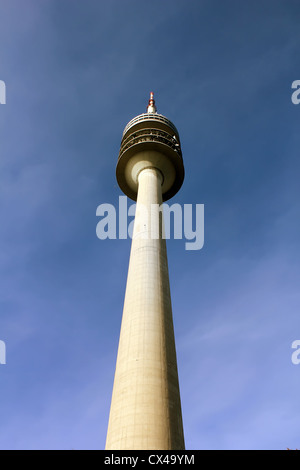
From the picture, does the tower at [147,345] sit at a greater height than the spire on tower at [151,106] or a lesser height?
lesser

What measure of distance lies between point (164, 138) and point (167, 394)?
33436 mm

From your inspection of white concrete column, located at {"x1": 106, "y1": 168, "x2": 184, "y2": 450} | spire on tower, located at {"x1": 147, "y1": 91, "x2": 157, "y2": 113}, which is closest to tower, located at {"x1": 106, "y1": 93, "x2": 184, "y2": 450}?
white concrete column, located at {"x1": 106, "y1": 168, "x2": 184, "y2": 450}

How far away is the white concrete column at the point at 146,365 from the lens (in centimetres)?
2181

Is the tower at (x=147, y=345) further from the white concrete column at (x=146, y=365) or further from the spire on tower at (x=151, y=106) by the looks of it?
the spire on tower at (x=151, y=106)

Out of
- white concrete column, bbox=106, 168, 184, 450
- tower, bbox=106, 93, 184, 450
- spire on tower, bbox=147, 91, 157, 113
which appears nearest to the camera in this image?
white concrete column, bbox=106, 168, 184, 450

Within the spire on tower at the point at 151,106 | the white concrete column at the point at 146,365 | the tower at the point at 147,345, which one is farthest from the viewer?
the spire on tower at the point at 151,106

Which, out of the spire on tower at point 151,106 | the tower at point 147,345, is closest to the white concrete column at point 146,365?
the tower at point 147,345

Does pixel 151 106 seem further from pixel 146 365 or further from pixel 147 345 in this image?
pixel 146 365

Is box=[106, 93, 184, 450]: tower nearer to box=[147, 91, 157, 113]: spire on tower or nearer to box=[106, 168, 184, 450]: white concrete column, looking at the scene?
box=[106, 168, 184, 450]: white concrete column

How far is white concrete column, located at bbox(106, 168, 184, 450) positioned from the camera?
21.8 metres

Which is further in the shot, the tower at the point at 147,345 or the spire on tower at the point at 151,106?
the spire on tower at the point at 151,106

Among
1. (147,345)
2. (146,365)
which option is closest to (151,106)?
(147,345)
